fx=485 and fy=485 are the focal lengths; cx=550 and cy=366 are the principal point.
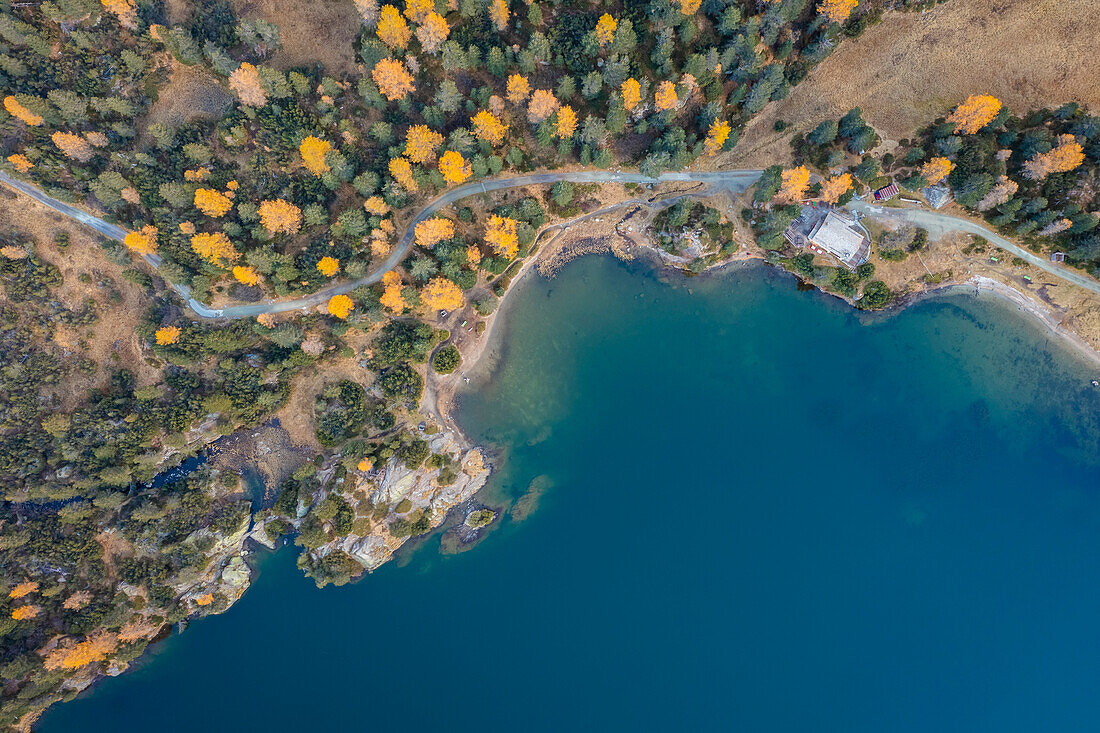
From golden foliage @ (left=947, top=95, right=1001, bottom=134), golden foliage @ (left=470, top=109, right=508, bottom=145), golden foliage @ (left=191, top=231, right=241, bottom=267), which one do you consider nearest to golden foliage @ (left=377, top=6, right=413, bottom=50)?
golden foliage @ (left=470, top=109, right=508, bottom=145)

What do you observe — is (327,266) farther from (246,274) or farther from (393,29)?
(393,29)

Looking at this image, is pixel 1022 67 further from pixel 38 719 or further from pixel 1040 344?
pixel 38 719

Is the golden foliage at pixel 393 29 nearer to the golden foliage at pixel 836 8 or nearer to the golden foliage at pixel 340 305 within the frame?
the golden foliage at pixel 340 305

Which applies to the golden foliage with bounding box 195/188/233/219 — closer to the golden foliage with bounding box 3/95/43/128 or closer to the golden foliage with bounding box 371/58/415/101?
the golden foliage with bounding box 3/95/43/128

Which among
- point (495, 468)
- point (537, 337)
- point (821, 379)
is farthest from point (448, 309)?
point (821, 379)

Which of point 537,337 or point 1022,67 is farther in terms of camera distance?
point 537,337
